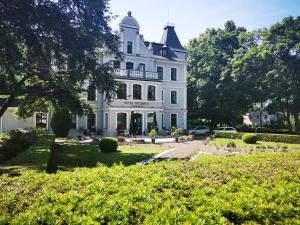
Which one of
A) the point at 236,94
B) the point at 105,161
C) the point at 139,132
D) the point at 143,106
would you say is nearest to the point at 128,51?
the point at 143,106

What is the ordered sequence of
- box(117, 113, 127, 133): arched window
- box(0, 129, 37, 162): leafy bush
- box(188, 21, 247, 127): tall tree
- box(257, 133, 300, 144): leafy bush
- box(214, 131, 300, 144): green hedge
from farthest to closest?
box(188, 21, 247, 127): tall tree < box(117, 113, 127, 133): arched window < box(214, 131, 300, 144): green hedge < box(257, 133, 300, 144): leafy bush < box(0, 129, 37, 162): leafy bush

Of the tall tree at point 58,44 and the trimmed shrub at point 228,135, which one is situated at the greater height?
the tall tree at point 58,44

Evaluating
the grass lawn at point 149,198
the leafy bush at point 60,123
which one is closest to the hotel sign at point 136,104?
the leafy bush at point 60,123

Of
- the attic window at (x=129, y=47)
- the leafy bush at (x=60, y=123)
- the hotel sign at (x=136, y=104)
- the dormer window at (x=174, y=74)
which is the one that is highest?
the attic window at (x=129, y=47)

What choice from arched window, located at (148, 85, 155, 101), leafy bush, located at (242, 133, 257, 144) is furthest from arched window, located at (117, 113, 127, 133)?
leafy bush, located at (242, 133, 257, 144)

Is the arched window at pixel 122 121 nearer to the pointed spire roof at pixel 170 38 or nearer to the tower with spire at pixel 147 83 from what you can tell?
the tower with spire at pixel 147 83

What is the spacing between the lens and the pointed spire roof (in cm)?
4653

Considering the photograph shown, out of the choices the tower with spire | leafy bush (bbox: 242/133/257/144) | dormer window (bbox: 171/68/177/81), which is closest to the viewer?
leafy bush (bbox: 242/133/257/144)

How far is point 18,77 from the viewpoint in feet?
90.1

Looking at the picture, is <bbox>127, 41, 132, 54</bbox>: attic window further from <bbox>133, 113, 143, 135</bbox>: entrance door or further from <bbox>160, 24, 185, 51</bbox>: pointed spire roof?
<bbox>133, 113, 143, 135</bbox>: entrance door

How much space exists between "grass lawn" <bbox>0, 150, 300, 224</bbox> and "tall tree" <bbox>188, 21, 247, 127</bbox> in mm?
39290

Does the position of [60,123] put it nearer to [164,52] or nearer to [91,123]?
[91,123]

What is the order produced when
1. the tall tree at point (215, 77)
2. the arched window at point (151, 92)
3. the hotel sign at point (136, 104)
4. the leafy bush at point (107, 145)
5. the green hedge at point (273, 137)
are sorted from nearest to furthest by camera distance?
the leafy bush at point (107, 145) → the green hedge at point (273, 137) → the hotel sign at point (136, 104) → the arched window at point (151, 92) → the tall tree at point (215, 77)

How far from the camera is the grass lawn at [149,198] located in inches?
155
